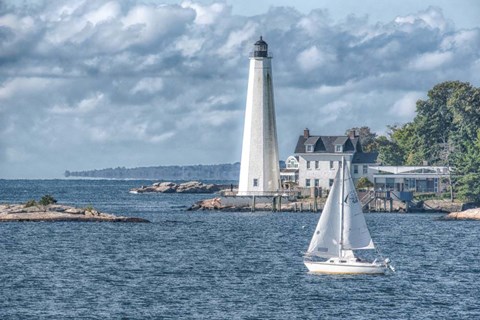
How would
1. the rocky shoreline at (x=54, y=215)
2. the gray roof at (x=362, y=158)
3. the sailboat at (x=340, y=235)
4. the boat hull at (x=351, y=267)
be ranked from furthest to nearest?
the gray roof at (x=362, y=158)
the rocky shoreline at (x=54, y=215)
the sailboat at (x=340, y=235)
the boat hull at (x=351, y=267)

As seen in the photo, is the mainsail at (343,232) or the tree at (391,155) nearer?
the mainsail at (343,232)

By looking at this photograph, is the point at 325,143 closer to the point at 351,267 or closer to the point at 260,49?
the point at 260,49

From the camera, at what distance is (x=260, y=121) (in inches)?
4724

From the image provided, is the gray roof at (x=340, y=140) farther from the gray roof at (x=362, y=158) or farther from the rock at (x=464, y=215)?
the rock at (x=464, y=215)

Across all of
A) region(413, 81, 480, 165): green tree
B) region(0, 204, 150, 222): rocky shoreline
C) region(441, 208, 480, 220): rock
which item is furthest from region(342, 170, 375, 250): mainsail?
region(413, 81, 480, 165): green tree

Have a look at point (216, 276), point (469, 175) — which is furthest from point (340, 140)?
point (216, 276)

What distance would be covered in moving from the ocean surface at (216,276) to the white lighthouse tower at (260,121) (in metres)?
Result: 17.6

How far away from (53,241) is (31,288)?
94.2 feet

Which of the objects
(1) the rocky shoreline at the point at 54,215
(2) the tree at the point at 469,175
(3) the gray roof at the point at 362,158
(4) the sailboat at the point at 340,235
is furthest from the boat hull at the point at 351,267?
(3) the gray roof at the point at 362,158

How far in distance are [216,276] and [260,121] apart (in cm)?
5670

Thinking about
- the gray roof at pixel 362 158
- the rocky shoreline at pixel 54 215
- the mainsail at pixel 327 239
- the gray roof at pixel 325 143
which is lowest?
the mainsail at pixel 327 239

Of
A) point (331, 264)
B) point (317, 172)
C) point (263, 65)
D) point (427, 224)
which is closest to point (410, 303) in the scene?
point (331, 264)

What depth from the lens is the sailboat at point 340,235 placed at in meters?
63.7

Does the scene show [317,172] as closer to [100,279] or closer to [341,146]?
[341,146]
